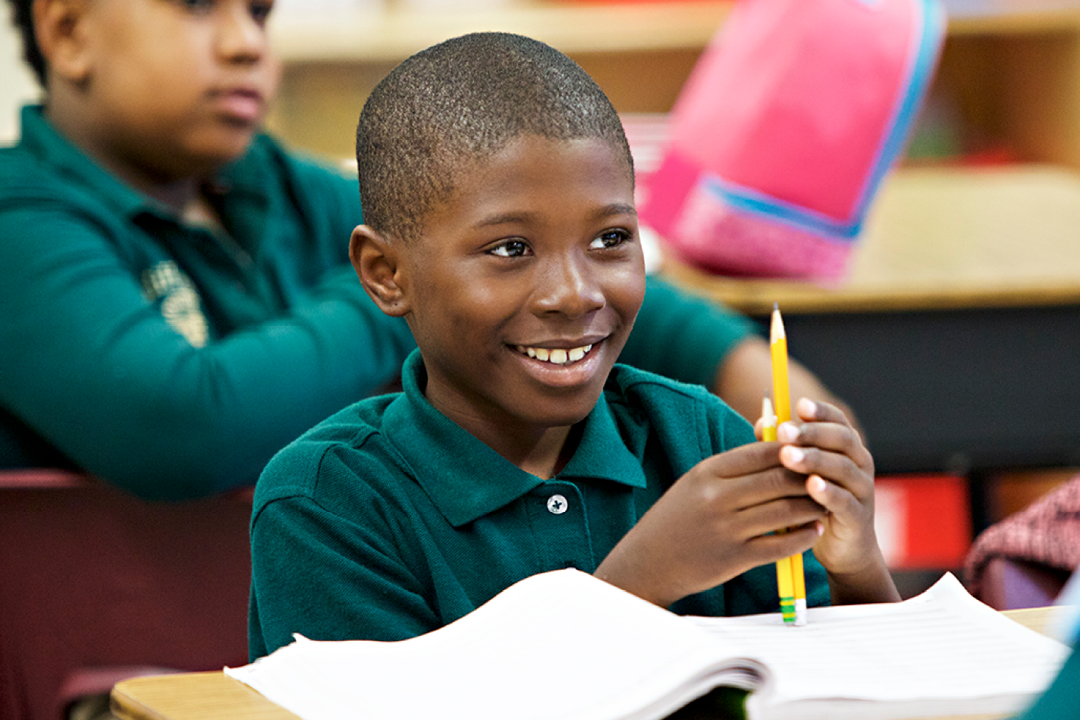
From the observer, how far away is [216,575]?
41.3 inches

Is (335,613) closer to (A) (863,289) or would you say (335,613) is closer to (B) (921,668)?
(B) (921,668)

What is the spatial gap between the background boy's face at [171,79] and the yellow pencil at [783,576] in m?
0.85

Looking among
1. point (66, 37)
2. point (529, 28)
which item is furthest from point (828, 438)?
point (529, 28)

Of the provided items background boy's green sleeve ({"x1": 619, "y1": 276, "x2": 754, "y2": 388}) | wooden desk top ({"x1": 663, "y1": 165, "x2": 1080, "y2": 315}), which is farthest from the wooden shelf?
background boy's green sleeve ({"x1": 619, "y1": 276, "x2": 754, "y2": 388})

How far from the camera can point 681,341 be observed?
121 centimetres

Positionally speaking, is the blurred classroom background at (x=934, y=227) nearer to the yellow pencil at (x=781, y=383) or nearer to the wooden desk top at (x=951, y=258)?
the wooden desk top at (x=951, y=258)

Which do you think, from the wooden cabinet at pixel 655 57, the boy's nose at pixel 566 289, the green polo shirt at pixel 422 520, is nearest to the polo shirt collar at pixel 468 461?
the green polo shirt at pixel 422 520

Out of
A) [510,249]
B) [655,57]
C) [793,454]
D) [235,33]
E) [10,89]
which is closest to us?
[793,454]

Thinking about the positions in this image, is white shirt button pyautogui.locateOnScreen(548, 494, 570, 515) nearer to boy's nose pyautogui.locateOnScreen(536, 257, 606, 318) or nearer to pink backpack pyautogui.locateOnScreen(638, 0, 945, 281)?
boy's nose pyautogui.locateOnScreen(536, 257, 606, 318)

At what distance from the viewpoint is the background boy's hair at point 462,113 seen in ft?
2.42

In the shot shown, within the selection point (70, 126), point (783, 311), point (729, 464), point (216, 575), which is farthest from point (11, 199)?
point (783, 311)

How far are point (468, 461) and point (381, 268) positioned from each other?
5.6 inches

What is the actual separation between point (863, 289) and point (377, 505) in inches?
47.0

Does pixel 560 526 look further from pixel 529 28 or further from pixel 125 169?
pixel 529 28
